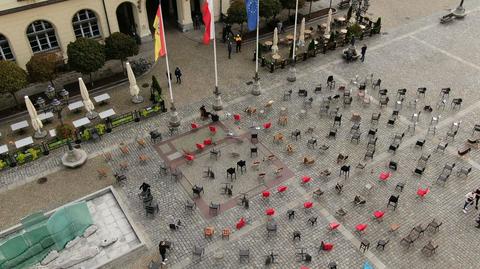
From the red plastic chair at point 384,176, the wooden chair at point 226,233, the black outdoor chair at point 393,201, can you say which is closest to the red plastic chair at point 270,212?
the wooden chair at point 226,233

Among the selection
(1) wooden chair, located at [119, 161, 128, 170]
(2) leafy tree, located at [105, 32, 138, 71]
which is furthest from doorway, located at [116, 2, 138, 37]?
(1) wooden chair, located at [119, 161, 128, 170]

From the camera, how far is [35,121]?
30469 millimetres

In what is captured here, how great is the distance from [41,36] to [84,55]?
6689 mm

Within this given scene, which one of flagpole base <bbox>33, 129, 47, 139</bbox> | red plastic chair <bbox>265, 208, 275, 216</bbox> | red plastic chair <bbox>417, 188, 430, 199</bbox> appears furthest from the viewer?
flagpole base <bbox>33, 129, 47, 139</bbox>

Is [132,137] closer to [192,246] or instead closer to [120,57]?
[120,57]

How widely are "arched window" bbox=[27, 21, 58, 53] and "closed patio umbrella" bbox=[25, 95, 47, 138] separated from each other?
9.18m

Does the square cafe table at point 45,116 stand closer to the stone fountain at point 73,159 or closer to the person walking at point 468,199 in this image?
the stone fountain at point 73,159

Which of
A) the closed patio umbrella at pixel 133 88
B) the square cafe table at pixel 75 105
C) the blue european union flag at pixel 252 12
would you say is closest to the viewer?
the blue european union flag at pixel 252 12

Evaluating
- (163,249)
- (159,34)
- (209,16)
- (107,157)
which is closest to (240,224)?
(163,249)

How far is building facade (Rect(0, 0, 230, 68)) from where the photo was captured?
116 ft

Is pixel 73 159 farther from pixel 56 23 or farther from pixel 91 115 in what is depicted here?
pixel 56 23

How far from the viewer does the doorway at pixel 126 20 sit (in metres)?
43.7

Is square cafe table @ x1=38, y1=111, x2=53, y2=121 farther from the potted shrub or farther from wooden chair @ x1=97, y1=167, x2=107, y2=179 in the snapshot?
wooden chair @ x1=97, y1=167, x2=107, y2=179

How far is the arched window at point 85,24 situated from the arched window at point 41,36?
6.87 feet
